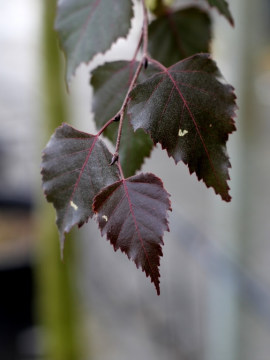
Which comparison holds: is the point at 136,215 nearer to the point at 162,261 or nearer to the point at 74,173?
the point at 74,173

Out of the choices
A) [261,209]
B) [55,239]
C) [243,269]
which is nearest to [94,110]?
[55,239]

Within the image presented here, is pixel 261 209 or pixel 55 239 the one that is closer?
pixel 55 239

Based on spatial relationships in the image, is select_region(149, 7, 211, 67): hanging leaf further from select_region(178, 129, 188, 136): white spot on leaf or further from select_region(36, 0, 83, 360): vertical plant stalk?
select_region(36, 0, 83, 360): vertical plant stalk

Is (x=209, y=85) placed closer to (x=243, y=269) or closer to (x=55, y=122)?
(x=55, y=122)

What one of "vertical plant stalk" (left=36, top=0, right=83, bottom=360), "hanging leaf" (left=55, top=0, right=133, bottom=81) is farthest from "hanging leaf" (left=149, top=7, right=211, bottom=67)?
"vertical plant stalk" (left=36, top=0, right=83, bottom=360)

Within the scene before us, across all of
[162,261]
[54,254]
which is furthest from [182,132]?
[162,261]
